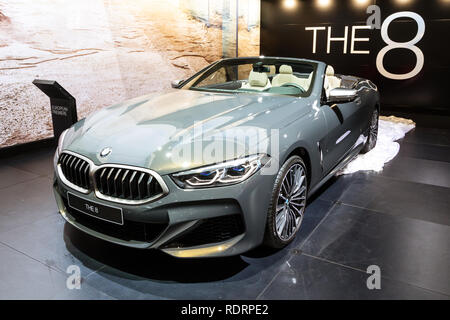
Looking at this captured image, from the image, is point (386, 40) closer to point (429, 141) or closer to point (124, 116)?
point (429, 141)

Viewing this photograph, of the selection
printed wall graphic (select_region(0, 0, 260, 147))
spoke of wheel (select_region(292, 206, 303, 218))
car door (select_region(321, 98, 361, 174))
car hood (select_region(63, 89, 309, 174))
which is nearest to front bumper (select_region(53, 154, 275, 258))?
car hood (select_region(63, 89, 309, 174))

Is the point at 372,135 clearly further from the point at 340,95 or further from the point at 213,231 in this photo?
the point at 213,231

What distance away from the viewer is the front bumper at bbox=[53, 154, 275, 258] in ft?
6.26

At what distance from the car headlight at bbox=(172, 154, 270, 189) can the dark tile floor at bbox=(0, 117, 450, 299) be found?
0.59 m

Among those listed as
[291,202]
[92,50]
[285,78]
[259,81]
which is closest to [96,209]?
[291,202]

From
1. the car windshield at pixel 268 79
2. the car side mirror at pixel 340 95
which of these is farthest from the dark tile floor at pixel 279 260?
the car windshield at pixel 268 79

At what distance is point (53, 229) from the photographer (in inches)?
107

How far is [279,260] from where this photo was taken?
2.33 m

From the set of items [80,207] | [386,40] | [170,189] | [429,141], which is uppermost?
[386,40]

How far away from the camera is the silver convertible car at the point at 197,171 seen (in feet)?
6.33

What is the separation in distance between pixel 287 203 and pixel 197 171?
2.35 ft

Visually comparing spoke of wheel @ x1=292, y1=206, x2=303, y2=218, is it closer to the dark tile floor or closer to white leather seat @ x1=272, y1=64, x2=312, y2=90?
the dark tile floor
